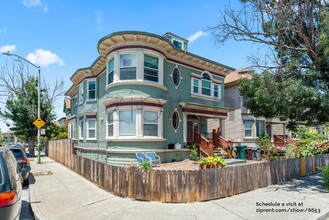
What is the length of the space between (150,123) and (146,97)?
153 centimetres

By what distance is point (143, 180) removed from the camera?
23.1 feet

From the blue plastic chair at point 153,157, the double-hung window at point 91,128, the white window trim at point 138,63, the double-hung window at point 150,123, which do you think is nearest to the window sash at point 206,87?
the white window trim at point 138,63

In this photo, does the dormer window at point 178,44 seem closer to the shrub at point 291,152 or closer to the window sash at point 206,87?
the window sash at point 206,87

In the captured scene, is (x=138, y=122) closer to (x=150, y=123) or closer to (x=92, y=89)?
(x=150, y=123)

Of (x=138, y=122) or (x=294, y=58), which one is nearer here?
(x=294, y=58)

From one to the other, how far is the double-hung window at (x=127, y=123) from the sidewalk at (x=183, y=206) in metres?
4.99

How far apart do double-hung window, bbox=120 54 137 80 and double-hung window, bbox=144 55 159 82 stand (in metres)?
0.66

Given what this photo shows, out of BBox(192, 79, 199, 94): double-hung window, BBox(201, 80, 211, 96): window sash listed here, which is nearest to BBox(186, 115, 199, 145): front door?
BBox(192, 79, 199, 94): double-hung window

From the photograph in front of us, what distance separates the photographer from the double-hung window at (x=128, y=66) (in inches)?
527

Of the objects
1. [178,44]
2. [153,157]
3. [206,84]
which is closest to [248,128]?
[206,84]

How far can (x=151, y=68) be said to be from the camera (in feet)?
45.2

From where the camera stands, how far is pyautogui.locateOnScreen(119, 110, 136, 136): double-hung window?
1317 centimetres

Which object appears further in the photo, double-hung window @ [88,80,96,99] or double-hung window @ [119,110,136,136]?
double-hung window @ [88,80,96,99]

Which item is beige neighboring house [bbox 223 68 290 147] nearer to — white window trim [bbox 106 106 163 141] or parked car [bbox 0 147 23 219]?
white window trim [bbox 106 106 163 141]
